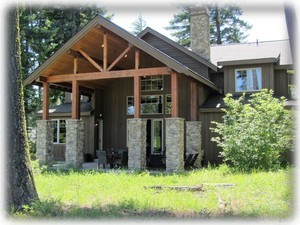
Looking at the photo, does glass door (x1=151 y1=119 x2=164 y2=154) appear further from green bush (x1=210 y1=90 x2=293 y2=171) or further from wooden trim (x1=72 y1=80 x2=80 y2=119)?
green bush (x1=210 y1=90 x2=293 y2=171)

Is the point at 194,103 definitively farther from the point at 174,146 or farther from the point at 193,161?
the point at 174,146

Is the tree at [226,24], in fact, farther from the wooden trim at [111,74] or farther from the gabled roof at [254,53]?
the wooden trim at [111,74]

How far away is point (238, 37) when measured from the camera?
32938mm

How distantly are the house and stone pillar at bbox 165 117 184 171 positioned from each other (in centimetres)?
4

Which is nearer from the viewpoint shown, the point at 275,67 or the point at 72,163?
the point at 72,163

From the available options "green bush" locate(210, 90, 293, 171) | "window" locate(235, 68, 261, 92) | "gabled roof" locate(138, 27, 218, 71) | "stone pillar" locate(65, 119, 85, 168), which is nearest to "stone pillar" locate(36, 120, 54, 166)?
"stone pillar" locate(65, 119, 85, 168)

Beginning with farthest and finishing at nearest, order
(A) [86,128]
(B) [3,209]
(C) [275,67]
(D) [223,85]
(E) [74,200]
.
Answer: (A) [86,128] → (D) [223,85] → (C) [275,67] → (E) [74,200] → (B) [3,209]

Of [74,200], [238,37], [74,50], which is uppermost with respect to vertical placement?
[238,37]

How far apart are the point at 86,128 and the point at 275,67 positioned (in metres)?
9.93

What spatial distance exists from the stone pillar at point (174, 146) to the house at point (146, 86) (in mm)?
36

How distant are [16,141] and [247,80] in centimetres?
1239

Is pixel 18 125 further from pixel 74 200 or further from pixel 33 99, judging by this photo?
pixel 33 99

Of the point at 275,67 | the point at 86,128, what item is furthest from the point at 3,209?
the point at 275,67

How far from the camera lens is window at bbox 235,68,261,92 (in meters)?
16.6
